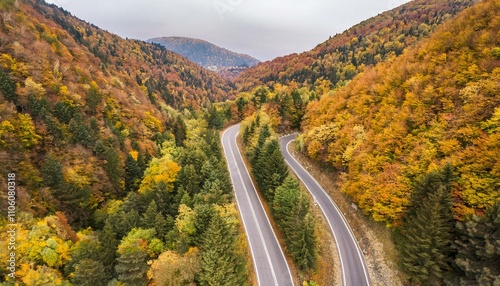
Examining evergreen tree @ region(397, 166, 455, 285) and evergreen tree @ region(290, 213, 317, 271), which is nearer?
evergreen tree @ region(397, 166, 455, 285)

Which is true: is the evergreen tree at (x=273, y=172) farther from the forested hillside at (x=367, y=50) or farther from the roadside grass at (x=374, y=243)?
the forested hillside at (x=367, y=50)

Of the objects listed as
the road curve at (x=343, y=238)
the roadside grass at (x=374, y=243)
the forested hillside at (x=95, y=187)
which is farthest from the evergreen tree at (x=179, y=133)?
the roadside grass at (x=374, y=243)

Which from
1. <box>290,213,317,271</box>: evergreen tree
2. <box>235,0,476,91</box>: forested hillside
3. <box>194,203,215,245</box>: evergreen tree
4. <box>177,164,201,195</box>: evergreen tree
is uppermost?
<box>235,0,476,91</box>: forested hillside

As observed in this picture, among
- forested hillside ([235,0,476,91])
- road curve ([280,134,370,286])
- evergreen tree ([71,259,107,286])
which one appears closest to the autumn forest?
evergreen tree ([71,259,107,286])

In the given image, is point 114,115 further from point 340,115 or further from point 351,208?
point 351,208

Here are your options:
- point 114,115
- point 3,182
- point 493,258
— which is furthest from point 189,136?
point 493,258

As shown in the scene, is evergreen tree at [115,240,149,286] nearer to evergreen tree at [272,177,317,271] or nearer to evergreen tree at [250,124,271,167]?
evergreen tree at [272,177,317,271]
